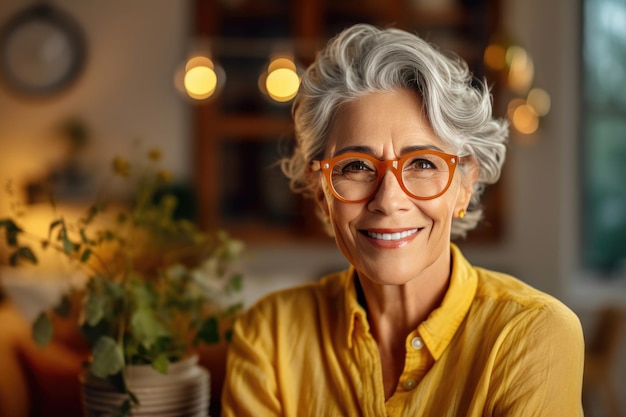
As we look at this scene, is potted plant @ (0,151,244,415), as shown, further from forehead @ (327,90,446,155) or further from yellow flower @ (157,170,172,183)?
forehead @ (327,90,446,155)

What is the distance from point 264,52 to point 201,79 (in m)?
1.80

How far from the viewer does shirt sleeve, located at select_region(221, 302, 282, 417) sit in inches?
57.8

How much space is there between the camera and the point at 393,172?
1.36 meters

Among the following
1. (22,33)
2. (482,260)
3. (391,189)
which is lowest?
(482,260)

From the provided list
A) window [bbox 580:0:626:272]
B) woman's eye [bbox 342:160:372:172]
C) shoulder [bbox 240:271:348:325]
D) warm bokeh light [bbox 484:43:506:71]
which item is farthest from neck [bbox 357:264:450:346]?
window [bbox 580:0:626:272]

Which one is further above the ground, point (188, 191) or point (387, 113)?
point (387, 113)

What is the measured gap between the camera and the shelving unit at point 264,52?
19.2 feet

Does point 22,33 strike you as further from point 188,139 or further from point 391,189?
point 391,189

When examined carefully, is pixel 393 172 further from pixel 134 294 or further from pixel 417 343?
pixel 134 294

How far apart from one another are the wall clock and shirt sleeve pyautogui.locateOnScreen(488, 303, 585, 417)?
16.4 feet

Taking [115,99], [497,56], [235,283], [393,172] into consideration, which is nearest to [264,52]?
[115,99]

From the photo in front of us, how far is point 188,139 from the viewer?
5.89m

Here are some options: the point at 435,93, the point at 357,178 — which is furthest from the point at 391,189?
the point at 435,93

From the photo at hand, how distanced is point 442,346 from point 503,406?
0.16 metres
